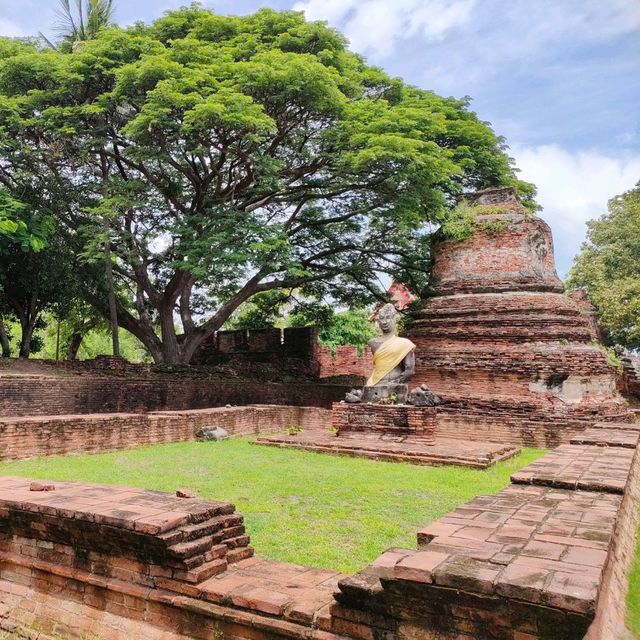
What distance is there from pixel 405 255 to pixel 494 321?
5.37 meters

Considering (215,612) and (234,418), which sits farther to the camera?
(234,418)

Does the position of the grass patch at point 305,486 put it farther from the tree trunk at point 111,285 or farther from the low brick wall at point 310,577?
the tree trunk at point 111,285

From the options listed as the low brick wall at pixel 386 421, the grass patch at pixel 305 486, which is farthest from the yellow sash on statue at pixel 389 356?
the grass patch at pixel 305 486

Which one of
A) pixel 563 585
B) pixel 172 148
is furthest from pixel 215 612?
pixel 172 148

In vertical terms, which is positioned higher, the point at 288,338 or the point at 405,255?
the point at 405,255

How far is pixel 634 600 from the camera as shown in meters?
3.22

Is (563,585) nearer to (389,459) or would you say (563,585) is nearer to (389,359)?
(389,459)

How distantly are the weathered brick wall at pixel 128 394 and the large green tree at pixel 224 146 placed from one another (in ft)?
5.80

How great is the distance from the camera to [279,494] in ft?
17.4

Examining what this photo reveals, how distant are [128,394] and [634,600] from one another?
1162 cm

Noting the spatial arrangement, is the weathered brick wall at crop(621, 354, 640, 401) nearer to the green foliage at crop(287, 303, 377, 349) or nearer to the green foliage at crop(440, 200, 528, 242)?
the green foliage at crop(440, 200, 528, 242)

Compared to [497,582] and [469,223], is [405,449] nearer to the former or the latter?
[497,582]

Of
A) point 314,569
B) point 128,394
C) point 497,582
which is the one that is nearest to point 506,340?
point 128,394

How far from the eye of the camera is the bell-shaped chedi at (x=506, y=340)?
10.8 meters
